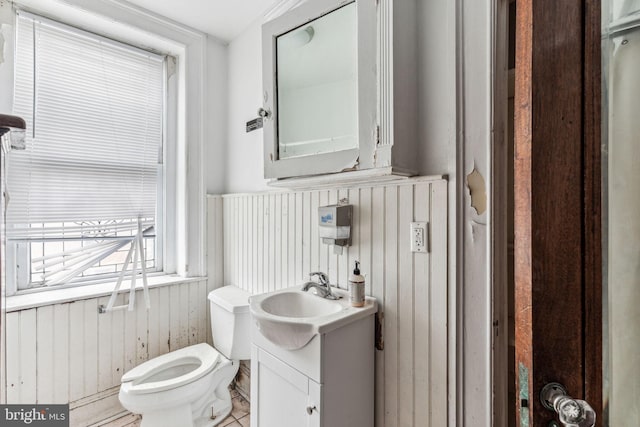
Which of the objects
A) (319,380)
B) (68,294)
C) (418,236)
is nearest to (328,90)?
(418,236)

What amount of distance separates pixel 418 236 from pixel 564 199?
0.66m

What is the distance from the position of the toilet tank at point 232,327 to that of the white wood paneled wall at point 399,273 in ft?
1.37

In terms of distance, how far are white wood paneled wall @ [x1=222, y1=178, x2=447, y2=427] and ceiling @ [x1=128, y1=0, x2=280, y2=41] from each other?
1.24 metres

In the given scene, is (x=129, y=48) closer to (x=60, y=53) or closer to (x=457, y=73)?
(x=60, y=53)

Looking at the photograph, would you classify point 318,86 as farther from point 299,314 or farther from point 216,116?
point 216,116

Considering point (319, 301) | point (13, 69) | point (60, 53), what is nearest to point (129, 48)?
point (60, 53)

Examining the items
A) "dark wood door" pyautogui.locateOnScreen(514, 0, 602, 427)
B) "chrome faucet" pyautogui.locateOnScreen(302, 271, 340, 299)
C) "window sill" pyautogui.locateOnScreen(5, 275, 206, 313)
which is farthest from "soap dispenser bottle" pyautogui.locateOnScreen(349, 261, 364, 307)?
"window sill" pyautogui.locateOnScreen(5, 275, 206, 313)

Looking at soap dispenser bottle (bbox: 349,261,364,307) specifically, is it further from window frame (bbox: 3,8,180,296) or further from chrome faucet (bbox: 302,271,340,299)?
window frame (bbox: 3,8,180,296)

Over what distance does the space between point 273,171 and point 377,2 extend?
2.57 ft

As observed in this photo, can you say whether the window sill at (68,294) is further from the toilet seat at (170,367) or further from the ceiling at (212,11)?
the ceiling at (212,11)

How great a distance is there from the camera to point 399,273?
115 centimetres

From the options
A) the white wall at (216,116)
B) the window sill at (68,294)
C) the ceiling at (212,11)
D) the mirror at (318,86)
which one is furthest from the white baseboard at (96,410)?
the ceiling at (212,11)

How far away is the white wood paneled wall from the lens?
1.04 metres

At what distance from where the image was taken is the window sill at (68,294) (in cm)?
149
